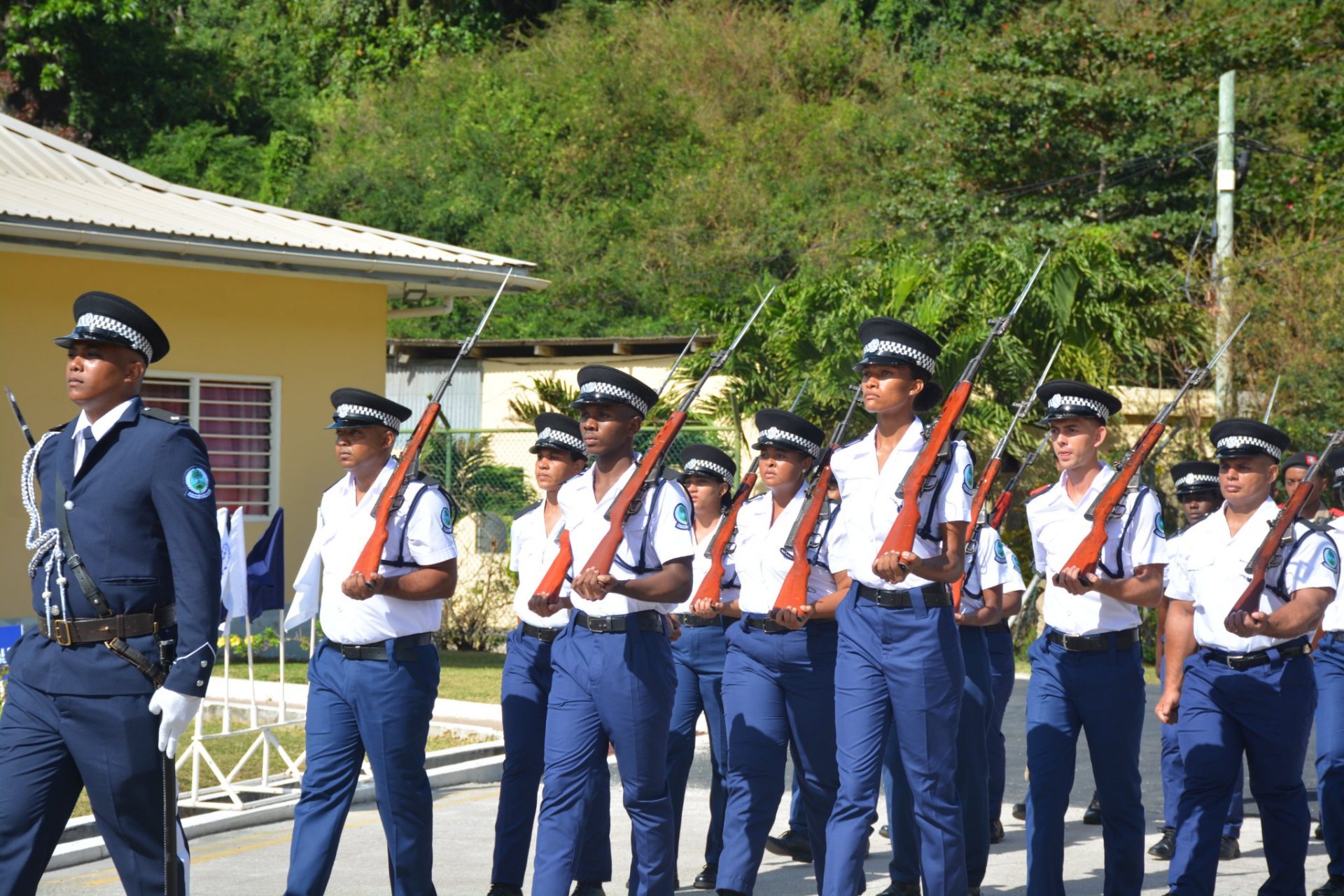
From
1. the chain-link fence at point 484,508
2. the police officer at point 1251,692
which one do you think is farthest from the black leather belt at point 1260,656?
the chain-link fence at point 484,508

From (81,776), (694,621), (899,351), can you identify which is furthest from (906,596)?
(81,776)

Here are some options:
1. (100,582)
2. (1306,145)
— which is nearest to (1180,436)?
(1306,145)

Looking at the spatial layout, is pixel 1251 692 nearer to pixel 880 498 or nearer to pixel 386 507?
pixel 880 498

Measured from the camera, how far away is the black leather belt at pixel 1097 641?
6762 millimetres

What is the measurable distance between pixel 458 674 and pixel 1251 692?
9445 mm

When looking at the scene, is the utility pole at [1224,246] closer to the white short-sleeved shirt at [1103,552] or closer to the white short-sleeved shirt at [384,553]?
the white short-sleeved shirt at [1103,552]

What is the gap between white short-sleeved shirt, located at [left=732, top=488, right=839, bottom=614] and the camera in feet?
23.7

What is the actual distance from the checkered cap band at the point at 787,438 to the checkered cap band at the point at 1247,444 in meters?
1.87

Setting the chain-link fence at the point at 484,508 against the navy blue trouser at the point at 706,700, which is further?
the chain-link fence at the point at 484,508

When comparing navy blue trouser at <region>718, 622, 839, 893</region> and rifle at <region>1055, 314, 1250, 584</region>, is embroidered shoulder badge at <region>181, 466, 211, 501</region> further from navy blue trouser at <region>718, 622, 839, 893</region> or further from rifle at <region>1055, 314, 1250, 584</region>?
rifle at <region>1055, 314, 1250, 584</region>

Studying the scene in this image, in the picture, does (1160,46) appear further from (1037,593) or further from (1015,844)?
(1015,844)

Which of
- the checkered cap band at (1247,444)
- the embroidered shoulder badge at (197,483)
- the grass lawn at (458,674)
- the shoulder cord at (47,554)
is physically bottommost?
the grass lawn at (458,674)

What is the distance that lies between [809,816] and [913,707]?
1108 mm

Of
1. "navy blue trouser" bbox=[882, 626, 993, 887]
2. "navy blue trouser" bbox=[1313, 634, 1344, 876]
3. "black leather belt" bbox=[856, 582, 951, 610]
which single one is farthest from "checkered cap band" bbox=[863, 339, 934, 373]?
"navy blue trouser" bbox=[1313, 634, 1344, 876]
